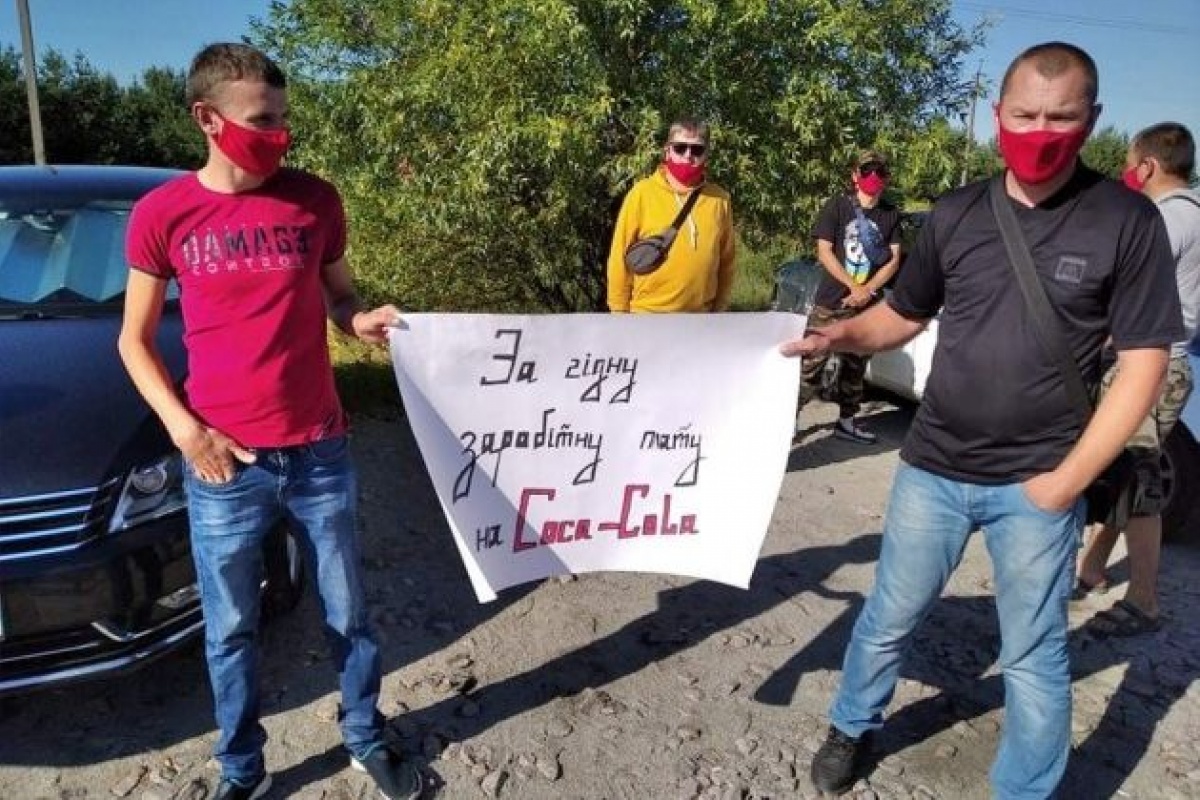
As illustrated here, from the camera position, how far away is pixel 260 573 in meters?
2.41

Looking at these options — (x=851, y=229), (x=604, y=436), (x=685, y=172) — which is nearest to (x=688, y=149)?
(x=685, y=172)

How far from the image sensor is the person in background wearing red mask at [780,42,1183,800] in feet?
6.74

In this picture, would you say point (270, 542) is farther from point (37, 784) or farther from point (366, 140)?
point (366, 140)

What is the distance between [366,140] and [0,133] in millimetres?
27875

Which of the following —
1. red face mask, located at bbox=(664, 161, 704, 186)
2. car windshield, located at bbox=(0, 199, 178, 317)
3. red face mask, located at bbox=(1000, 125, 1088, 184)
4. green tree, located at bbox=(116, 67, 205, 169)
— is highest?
red face mask, located at bbox=(1000, 125, 1088, 184)

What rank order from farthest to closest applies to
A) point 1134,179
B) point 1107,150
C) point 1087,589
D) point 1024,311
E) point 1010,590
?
point 1107,150, point 1087,589, point 1134,179, point 1010,590, point 1024,311

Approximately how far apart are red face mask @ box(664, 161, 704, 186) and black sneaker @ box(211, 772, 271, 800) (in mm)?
2754

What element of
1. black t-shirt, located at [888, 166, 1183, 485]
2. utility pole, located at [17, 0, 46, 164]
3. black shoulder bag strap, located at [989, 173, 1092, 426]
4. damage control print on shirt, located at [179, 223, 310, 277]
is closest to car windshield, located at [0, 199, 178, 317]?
damage control print on shirt, located at [179, 223, 310, 277]

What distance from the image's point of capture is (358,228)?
645cm

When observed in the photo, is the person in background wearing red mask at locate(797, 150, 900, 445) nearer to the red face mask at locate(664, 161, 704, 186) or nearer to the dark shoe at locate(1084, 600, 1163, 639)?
the red face mask at locate(664, 161, 704, 186)

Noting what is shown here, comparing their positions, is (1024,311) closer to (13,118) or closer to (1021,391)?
(1021,391)

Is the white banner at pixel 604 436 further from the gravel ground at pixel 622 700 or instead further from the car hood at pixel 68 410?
the car hood at pixel 68 410

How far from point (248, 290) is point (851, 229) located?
4262 millimetres

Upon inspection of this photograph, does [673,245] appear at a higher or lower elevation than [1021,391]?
lower
